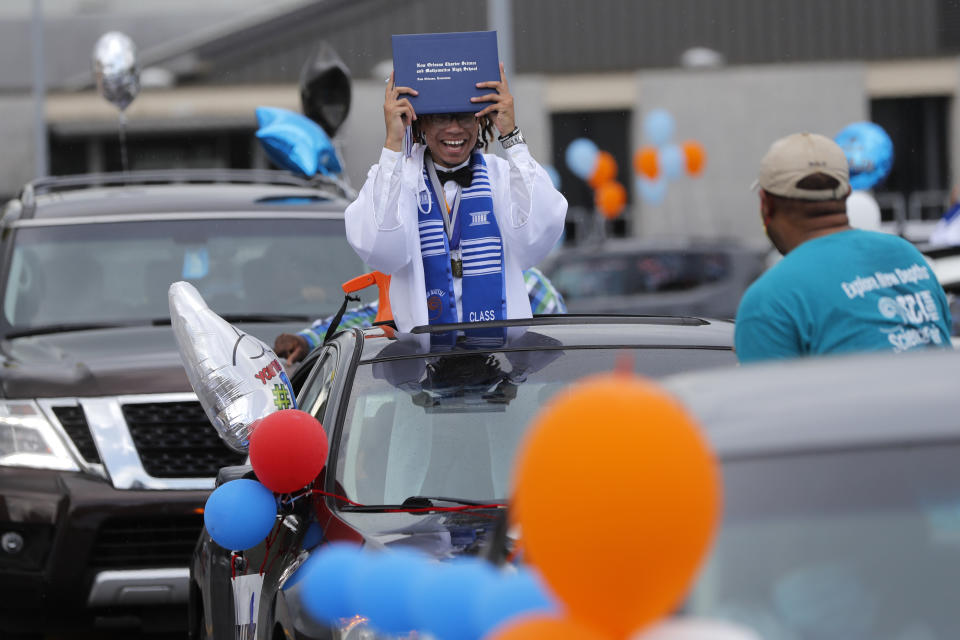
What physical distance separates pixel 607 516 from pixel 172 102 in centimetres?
3454

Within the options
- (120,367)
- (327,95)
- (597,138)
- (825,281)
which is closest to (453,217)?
(120,367)

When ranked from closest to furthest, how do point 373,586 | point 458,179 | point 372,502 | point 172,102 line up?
point 373,586 → point 372,502 → point 458,179 → point 172,102

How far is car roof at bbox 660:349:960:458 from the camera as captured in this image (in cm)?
246

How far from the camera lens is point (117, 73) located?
1080cm

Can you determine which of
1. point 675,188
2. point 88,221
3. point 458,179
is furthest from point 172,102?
point 458,179

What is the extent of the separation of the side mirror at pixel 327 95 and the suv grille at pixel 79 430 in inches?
139

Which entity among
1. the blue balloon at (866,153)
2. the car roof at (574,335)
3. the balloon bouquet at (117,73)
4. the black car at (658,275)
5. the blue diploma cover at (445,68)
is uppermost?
the balloon bouquet at (117,73)

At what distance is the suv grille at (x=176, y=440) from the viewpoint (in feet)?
22.2

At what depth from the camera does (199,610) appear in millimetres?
5691

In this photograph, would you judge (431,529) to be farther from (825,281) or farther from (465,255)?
(465,255)

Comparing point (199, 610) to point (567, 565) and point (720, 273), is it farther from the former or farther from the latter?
point (720, 273)

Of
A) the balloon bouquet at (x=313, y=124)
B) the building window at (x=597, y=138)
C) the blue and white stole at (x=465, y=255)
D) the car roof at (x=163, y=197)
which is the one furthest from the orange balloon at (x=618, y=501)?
the building window at (x=597, y=138)

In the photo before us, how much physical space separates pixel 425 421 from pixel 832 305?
4.20ft

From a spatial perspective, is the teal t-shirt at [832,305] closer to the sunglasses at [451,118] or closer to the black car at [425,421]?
the black car at [425,421]
